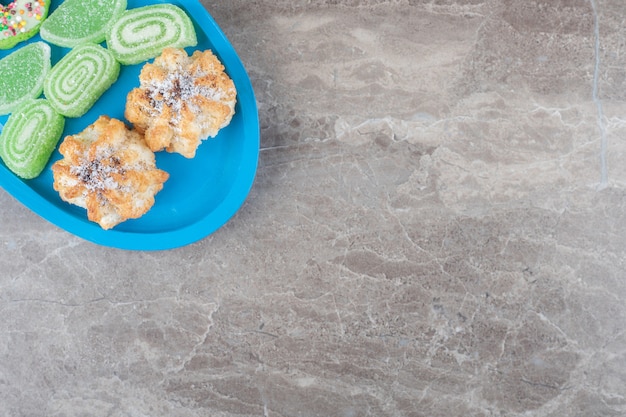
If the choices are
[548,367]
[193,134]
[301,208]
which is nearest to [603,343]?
[548,367]

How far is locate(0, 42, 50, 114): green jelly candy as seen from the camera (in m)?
1.69

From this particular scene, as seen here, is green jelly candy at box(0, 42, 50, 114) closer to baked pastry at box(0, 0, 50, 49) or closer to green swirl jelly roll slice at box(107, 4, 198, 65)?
baked pastry at box(0, 0, 50, 49)

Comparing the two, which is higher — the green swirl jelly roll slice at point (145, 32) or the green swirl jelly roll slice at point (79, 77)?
the green swirl jelly roll slice at point (145, 32)

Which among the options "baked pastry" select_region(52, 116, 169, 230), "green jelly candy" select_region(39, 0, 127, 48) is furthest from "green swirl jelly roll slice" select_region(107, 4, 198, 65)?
"baked pastry" select_region(52, 116, 169, 230)

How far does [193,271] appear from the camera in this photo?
6.15ft

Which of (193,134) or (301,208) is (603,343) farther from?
(193,134)

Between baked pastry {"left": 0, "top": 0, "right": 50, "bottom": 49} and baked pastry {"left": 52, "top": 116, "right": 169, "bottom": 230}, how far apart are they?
15.9 inches

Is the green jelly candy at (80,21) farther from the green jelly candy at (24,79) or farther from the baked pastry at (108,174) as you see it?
the baked pastry at (108,174)

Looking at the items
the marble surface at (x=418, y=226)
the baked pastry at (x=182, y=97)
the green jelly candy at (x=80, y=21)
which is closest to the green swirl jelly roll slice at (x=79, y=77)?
the green jelly candy at (x=80, y=21)

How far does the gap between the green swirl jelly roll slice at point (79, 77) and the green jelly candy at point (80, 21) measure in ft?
0.13

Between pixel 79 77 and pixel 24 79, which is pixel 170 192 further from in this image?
pixel 24 79

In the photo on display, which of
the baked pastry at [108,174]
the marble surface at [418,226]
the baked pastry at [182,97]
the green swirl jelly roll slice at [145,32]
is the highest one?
the green swirl jelly roll slice at [145,32]

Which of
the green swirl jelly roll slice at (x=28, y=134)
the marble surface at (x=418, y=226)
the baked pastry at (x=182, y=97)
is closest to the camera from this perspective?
the baked pastry at (x=182, y=97)

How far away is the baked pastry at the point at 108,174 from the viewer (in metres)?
1.58
